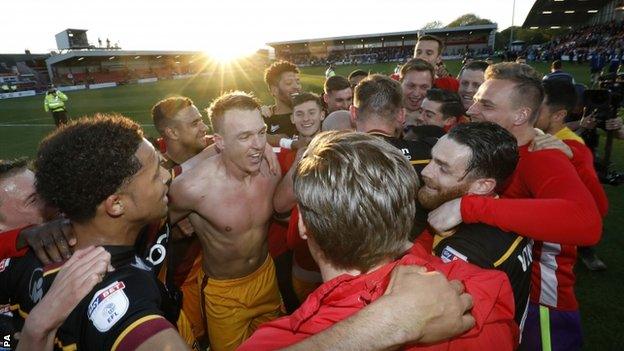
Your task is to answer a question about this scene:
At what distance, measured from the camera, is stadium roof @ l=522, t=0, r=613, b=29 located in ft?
138

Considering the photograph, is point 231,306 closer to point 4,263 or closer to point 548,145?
point 4,263

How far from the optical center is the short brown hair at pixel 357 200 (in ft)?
4.31

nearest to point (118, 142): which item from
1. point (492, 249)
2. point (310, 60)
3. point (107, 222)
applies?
Answer: point (107, 222)

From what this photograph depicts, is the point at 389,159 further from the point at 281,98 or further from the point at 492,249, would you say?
the point at 281,98

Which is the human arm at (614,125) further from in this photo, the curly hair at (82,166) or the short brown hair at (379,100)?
the curly hair at (82,166)

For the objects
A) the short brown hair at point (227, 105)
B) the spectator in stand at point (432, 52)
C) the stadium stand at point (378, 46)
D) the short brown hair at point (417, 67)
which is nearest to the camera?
the short brown hair at point (227, 105)

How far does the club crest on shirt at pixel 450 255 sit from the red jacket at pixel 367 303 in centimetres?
44

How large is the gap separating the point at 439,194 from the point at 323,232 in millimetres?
1218

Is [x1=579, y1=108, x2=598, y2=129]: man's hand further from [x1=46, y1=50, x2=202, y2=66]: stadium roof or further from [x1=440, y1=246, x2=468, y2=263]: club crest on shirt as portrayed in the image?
[x1=46, y1=50, x2=202, y2=66]: stadium roof

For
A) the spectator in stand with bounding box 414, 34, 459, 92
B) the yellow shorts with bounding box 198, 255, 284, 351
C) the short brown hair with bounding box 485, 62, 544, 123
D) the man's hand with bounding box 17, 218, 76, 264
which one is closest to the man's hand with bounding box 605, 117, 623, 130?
the spectator in stand with bounding box 414, 34, 459, 92

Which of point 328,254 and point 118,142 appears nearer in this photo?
point 328,254

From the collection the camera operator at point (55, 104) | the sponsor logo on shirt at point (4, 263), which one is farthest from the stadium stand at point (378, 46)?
the sponsor logo on shirt at point (4, 263)

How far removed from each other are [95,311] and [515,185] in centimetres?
260

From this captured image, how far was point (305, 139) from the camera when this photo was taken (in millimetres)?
4754
